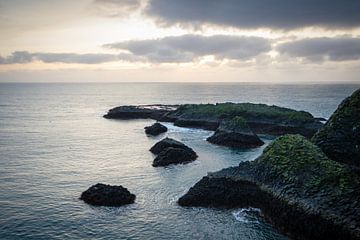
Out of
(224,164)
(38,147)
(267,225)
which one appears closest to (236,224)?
(267,225)

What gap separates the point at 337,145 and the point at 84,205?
983 inches

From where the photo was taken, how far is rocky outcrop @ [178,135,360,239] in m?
25.4

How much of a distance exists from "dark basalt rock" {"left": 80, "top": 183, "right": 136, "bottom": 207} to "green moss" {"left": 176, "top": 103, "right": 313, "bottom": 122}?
53.8 m

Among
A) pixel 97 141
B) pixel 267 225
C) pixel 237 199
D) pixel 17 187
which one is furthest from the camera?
pixel 97 141

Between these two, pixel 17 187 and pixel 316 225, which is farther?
pixel 17 187

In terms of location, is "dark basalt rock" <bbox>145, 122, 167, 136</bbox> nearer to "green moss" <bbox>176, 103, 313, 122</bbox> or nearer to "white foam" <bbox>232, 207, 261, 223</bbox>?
"green moss" <bbox>176, 103, 313, 122</bbox>

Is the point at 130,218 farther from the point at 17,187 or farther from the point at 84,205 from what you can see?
the point at 17,187

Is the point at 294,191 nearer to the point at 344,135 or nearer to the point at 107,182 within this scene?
the point at 344,135

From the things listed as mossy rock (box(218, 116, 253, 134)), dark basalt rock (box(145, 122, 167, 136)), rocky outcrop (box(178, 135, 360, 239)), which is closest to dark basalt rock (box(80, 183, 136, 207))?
rocky outcrop (box(178, 135, 360, 239))

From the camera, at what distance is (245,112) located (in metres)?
89.4

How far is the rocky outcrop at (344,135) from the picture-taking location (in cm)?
3388

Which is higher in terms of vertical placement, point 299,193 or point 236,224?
point 299,193

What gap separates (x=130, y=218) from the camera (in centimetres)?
3153

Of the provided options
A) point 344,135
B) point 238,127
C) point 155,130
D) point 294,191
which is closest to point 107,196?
point 294,191
